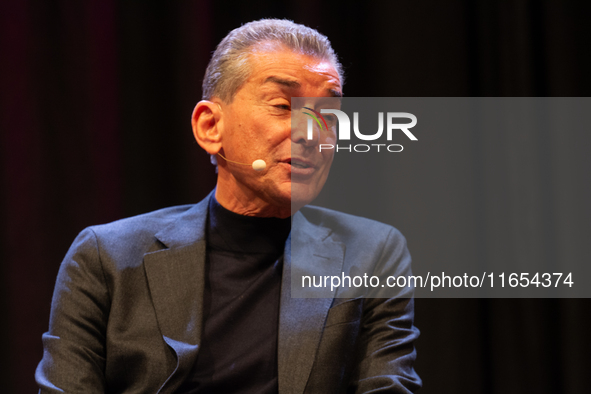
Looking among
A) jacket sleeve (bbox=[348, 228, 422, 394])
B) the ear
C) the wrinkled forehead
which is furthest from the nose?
jacket sleeve (bbox=[348, 228, 422, 394])

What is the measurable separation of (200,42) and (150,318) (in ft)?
3.73

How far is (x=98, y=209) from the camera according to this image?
6.63 ft

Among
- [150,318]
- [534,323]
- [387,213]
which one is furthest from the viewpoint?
[534,323]

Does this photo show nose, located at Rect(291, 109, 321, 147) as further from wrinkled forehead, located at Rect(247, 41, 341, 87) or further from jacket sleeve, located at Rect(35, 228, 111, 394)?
jacket sleeve, located at Rect(35, 228, 111, 394)

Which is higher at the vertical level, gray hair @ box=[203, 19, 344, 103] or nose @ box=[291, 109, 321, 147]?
gray hair @ box=[203, 19, 344, 103]

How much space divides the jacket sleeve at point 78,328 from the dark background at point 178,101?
670 millimetres

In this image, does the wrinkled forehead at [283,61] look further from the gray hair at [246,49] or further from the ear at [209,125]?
the ear at [209,125]

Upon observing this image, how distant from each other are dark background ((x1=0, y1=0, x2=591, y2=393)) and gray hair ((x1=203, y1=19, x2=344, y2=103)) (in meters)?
0.51

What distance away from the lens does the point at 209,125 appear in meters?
1.54

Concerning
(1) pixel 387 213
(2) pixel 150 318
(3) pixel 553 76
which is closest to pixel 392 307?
(1) pixel 387 213

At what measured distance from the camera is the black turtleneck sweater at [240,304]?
1326mm

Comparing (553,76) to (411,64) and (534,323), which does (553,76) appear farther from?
(534,323)

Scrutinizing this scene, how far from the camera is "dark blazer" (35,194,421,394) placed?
1.29 m

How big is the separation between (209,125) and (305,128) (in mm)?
309
